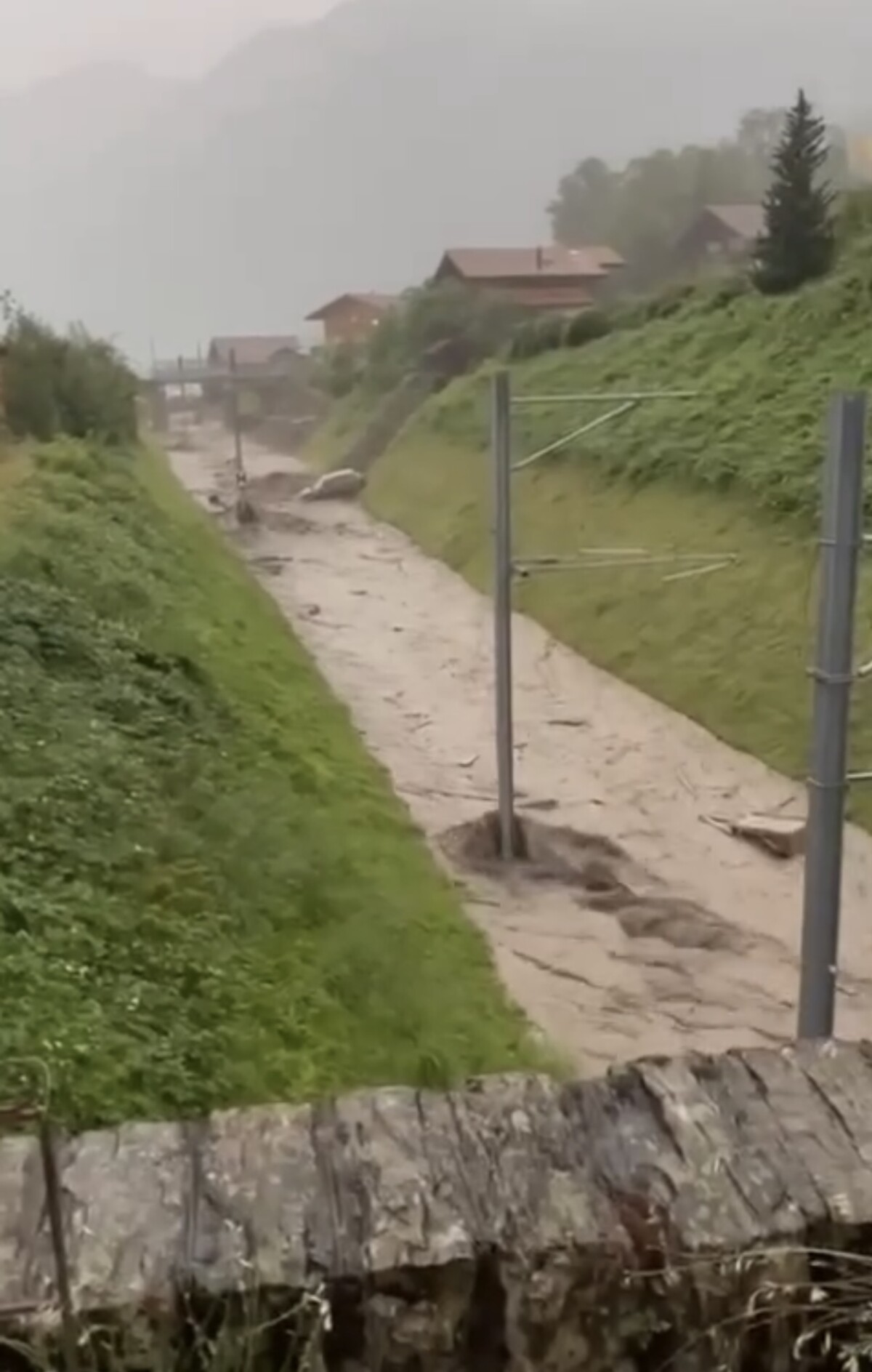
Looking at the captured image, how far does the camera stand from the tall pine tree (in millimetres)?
19484

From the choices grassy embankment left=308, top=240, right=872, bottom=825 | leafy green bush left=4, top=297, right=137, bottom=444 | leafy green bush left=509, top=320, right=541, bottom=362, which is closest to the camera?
grassy embankment left=308, top=240, right=872, bottom=825

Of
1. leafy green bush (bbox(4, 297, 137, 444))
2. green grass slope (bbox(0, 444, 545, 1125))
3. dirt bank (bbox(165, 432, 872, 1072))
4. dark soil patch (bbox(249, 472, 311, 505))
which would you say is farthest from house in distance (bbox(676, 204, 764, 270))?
green grass slope (bbox(0, 444, 545, 1125))

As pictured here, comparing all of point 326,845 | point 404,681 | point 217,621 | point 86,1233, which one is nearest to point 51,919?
point 326,845

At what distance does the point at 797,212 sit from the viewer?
19969 mm

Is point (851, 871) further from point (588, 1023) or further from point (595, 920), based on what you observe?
point (588, 1023)

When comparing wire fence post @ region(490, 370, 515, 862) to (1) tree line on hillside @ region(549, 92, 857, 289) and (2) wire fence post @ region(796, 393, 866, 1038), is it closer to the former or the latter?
(2) wire fence post @ region(796, 393, 866, 1038)

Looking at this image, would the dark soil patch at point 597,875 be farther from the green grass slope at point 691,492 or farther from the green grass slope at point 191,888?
the green grass slope at point 691,492

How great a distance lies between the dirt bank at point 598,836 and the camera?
589 centimetres

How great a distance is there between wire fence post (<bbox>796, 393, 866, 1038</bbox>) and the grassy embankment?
14.2 feet

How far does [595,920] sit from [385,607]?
26.3 feet

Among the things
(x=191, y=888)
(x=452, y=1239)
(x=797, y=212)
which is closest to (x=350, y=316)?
(x=797, y=212)

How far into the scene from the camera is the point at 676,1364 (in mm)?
1210

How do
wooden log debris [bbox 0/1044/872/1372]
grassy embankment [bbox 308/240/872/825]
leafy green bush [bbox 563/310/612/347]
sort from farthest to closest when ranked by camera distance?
1. leafy green bush [bbox 563/310/612/347]
2. grassy embankment [bbox 308/240/872/825]
3. wooden log debris [bbox 0/1044/872/1372]

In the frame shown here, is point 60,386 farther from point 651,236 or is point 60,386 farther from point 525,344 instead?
point 651,236
